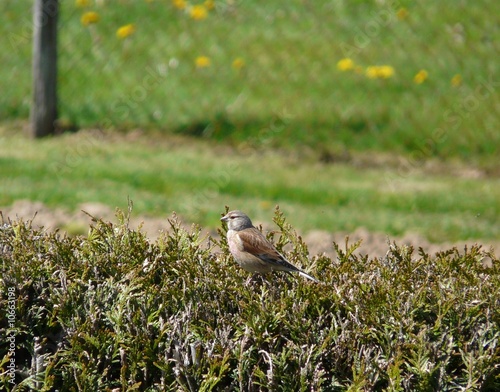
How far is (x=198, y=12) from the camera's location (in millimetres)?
11508

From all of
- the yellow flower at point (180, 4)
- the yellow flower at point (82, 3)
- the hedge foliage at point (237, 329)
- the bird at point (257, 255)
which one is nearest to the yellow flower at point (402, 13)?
the yellow flower at point (180, 4)

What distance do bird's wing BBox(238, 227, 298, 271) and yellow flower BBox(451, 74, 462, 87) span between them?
23.2 feet

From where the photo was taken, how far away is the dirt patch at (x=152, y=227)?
22.5 ft

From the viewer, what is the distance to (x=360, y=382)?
303 cm

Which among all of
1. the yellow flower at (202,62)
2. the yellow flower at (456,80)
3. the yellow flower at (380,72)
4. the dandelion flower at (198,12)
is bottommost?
the yellow flower at (456,80)

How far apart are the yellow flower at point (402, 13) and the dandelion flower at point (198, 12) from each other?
111 inches

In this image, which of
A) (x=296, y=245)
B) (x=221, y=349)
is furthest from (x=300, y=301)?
(x=296, y=245)

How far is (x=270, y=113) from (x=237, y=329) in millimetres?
6993

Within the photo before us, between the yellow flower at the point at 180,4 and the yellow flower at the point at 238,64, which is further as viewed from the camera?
the yellow flower at the point at 180,4

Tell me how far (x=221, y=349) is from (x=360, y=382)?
0.58m

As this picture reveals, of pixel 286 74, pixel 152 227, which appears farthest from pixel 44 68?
pixel 152 227

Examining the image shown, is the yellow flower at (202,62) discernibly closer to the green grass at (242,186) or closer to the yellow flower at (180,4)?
the yellow flower at (180,4)

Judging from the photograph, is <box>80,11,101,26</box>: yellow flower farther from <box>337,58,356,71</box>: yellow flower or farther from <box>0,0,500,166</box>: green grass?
<box>337,58,356,71</box>: yellow flower

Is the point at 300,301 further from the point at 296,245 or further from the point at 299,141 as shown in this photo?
the point at 299,141
